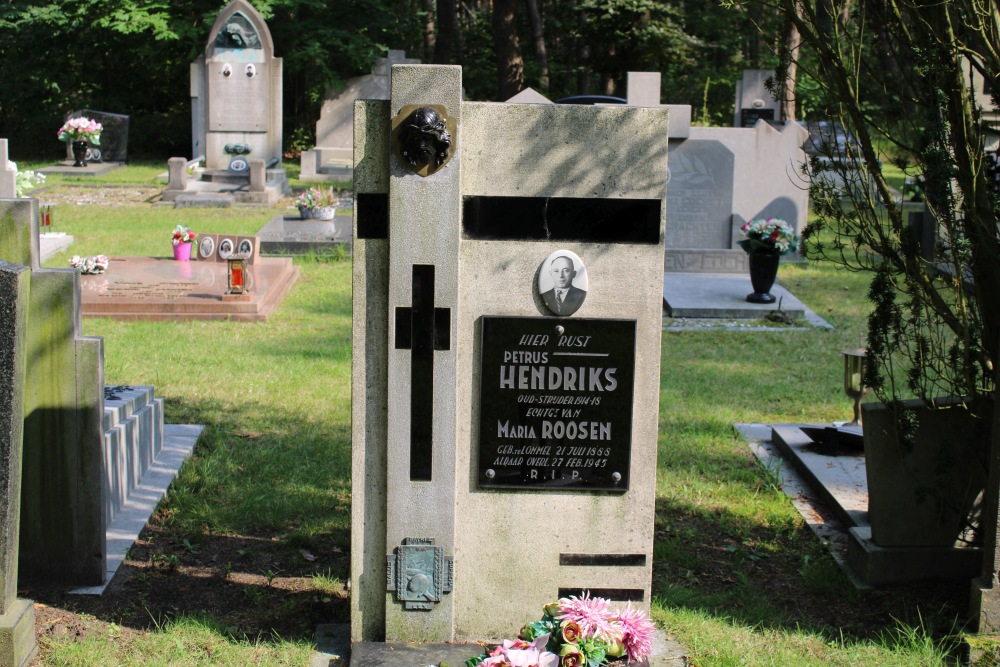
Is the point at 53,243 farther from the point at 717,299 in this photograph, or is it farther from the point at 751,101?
the point at 751,101

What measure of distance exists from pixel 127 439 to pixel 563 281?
297cm

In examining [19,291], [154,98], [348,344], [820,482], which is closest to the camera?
[19,291]

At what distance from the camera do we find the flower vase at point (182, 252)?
499 inches

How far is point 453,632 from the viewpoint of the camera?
4.34m

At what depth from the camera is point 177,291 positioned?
11203 millimetres

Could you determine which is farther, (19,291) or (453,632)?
(453,632)

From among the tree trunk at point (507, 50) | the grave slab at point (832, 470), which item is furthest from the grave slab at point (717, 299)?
the tree trunk at point (507, 50)

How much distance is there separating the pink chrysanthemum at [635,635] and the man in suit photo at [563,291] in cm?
118

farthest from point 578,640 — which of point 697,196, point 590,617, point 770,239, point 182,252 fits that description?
point 697,196

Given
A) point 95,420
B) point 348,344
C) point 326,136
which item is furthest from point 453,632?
point 326,136

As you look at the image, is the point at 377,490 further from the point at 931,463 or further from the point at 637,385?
the point at 931,463

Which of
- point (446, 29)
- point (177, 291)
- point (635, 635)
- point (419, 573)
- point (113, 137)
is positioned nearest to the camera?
point (635, 635)

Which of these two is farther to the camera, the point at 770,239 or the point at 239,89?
the point at 239,89

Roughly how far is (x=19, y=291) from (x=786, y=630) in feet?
11.0
